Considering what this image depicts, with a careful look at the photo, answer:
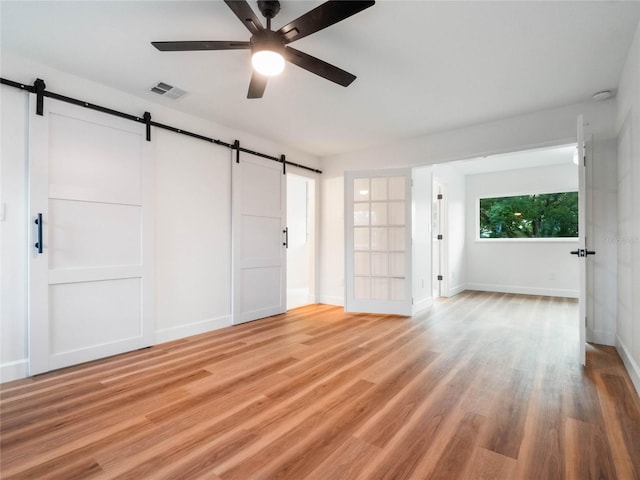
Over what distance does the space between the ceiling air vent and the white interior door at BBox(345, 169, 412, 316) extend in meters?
2.48

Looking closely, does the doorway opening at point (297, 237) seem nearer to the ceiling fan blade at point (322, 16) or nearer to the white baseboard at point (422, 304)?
the white baseboard at point (422, 304)

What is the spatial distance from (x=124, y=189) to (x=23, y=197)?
704mm

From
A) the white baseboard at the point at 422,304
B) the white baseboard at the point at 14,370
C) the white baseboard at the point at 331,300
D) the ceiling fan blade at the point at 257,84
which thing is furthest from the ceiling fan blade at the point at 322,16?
the white baseboard at the point at 331,300

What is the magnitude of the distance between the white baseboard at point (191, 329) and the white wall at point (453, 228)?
4.12m

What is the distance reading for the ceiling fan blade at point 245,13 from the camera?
1537 mm

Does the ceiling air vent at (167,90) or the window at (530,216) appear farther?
the window at (530,216)

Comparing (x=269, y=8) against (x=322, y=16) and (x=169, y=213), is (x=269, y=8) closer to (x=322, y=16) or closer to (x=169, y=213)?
(x=322, y=16)

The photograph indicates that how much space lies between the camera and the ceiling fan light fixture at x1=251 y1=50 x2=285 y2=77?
1.85 meters

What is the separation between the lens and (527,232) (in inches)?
244

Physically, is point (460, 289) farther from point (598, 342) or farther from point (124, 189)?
point (124, 189)

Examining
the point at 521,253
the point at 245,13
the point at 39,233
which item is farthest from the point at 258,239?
the point at 521,253

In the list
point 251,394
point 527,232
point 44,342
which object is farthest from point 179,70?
point 527,232

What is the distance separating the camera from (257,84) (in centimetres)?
223

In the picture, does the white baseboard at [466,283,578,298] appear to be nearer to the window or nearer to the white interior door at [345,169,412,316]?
the window
